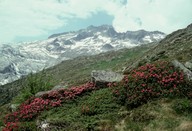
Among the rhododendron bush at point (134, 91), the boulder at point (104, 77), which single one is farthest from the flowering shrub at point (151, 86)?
the boulder at point (104, 77)

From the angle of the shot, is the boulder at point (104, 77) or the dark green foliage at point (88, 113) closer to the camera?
the dark green foliage at point (88, 113)

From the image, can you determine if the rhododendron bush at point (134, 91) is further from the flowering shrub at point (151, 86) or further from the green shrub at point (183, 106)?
the green shrub at point (183, 106)

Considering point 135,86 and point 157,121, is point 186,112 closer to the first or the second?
point 157,121

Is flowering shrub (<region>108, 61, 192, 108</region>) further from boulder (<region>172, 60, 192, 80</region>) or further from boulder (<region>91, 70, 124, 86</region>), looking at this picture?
boulder (<region>91, 70, 124, 86</region>)

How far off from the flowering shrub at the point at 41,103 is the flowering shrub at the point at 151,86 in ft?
11.2

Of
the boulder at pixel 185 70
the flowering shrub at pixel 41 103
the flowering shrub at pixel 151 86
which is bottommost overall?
the flowering shrub at pixel 41 103

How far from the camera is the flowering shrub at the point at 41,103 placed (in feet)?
83.1

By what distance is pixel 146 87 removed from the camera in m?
23.6

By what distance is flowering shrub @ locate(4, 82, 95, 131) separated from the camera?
25.3 m

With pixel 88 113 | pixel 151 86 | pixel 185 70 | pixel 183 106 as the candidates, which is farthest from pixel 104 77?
pixel 183 106

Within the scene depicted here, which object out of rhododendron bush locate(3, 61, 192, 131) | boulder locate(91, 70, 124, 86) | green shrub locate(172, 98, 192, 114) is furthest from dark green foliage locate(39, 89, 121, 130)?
green shrub locate(172, 98, 192, 114)

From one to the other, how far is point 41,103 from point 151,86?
911cm

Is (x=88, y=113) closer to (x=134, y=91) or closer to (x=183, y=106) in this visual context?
(x=134, y=91)

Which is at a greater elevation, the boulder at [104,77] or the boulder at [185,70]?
the boulder at [185,70]
